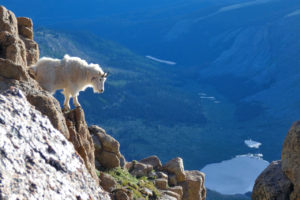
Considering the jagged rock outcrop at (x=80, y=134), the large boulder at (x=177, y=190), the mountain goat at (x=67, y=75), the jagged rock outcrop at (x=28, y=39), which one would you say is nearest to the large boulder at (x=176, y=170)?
the large boulder at (x=177, y=190)

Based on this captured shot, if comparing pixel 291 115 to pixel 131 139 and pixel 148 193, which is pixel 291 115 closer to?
pixel 131 139

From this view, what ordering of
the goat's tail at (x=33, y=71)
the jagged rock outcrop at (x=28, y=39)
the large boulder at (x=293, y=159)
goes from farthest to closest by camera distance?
the jagged rock outcrop at (x=28, y=39) → the goat's tail at (x=33, y=71) → the large boulder at (x=293, y=159)

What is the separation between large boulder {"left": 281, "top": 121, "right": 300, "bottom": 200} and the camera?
1023 cm

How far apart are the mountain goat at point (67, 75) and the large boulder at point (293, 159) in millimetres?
6696

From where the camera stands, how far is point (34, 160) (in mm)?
5492

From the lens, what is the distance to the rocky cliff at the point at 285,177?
10273mm

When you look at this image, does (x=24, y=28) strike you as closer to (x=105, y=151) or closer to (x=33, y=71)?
(x=33, y=71)

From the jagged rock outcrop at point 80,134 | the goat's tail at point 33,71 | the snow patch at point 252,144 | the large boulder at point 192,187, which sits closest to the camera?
the jagged rock outcrop at point 80,134

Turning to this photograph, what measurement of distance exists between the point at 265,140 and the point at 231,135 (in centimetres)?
1232

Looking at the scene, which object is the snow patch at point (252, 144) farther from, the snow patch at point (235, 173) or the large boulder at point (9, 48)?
the large boulder at point (9, 48)

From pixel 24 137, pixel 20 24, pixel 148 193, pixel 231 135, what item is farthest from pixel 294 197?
pixel 231 135

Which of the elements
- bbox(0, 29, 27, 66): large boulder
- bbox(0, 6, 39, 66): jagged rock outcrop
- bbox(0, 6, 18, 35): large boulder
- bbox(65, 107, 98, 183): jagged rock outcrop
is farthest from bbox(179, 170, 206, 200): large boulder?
bbox(0, 29, 27, 66): large boulder

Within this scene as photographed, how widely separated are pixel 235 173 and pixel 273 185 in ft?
299

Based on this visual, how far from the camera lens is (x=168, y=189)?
17828 mm
